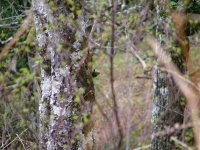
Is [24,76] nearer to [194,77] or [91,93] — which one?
[91,93]

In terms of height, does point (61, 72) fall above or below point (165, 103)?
above

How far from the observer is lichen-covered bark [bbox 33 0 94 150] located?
15.8 ft

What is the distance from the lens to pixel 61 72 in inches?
190

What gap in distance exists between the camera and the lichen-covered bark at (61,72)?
15.8 feet

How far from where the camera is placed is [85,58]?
4875 millimetres

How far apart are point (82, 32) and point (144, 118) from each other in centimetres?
253

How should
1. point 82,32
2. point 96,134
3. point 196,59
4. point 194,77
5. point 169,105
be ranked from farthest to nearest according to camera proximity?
point 196,59, point 169,105, point 194,77, point 96,134, point 82,32

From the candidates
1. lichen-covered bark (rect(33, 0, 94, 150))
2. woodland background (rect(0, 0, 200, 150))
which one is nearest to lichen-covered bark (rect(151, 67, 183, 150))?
woodland background (rect(0, 0, 200, 150))

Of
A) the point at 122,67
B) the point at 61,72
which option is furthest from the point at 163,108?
the point at 61,72

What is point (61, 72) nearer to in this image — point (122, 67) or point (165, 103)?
point (122, 67)

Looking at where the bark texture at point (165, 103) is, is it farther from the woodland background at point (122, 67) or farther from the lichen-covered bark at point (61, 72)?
the lichen-covered bark at point (61, 72)

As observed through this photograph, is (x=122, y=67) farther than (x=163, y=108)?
No

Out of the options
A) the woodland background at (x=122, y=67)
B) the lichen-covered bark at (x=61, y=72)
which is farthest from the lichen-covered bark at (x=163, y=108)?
the lichen-covered bark at (x=61, y=72)

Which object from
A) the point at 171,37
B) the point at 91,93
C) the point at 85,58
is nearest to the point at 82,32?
the point at 85,58
